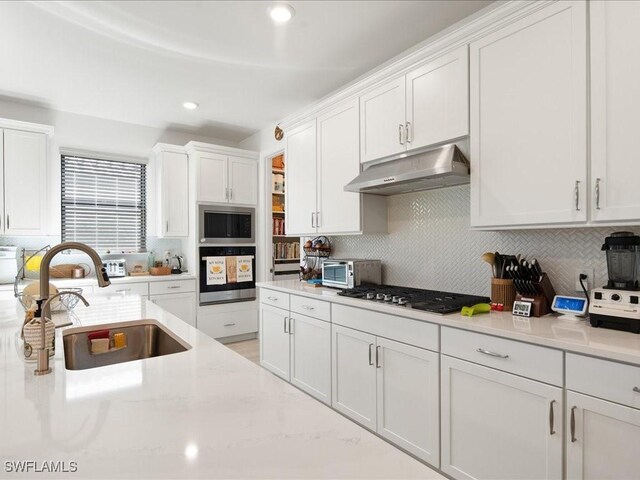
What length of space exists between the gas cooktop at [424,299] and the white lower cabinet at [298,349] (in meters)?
0.40

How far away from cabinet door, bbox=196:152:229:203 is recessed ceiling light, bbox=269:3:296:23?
233cm

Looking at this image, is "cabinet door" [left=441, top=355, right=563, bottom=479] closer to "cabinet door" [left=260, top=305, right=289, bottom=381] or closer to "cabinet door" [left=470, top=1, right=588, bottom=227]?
"cabinet door" [left=470, top=1, right=588, bottom=227]

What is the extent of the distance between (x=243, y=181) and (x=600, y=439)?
13.7 ft

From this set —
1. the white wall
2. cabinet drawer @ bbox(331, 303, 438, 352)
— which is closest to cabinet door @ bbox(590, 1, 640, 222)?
cabinet drawer @ bbox(331, 303, 438, 352)

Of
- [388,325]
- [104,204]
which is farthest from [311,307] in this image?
[104,204]

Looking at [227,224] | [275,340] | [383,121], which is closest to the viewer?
[383,121]

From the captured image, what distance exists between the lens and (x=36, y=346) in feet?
3.79

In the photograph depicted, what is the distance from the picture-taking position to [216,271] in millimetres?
4410

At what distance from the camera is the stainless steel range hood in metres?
2.02

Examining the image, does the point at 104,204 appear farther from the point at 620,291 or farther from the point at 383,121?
the point at 620,291

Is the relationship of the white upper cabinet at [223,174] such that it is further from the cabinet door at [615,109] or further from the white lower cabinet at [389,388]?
the cabinet door at [615,109]

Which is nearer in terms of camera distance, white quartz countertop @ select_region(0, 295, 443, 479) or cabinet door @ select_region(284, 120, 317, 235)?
white quartz countertop @ select_region(0, 295, 443, 479)

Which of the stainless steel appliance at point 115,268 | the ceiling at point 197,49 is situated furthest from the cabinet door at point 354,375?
the stainless steel appliance at point 115,268

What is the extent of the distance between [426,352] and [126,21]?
9.36ft
